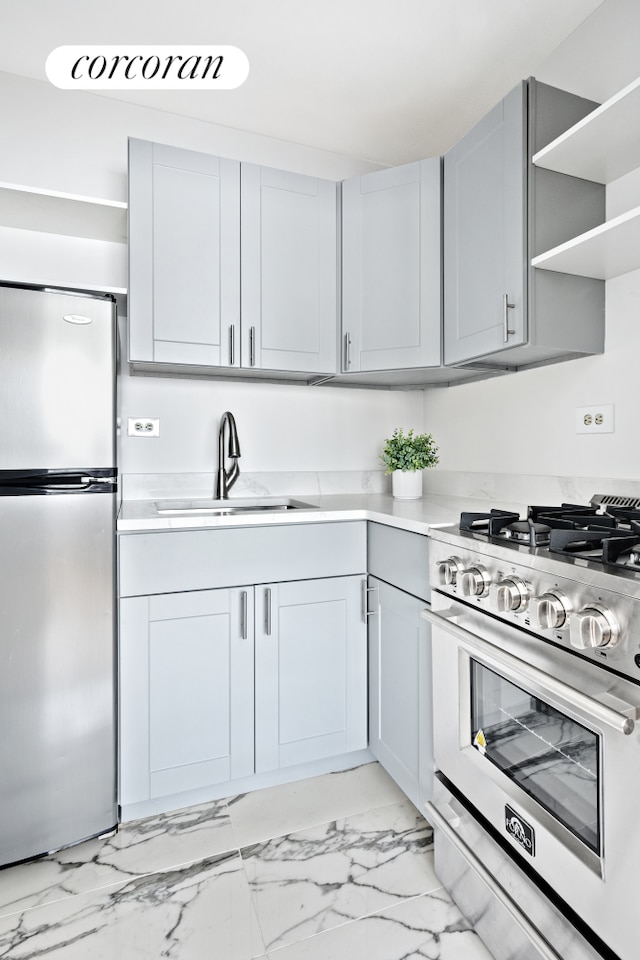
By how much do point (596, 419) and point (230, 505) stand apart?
1.38 m

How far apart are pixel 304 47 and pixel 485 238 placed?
35.6 inches

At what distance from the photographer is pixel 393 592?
1.67m

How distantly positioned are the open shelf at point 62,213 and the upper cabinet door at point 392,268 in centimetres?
87

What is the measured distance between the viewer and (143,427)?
2119mm

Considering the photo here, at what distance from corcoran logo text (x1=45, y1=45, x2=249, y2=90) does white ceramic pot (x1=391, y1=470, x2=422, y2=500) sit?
63.4 inches

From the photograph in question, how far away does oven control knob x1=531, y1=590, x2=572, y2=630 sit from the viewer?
93 cm

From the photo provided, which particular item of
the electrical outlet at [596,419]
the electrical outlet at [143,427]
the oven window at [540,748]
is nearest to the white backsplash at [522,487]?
the electrical outlet at [596,419]

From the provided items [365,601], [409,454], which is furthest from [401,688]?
[409,454]

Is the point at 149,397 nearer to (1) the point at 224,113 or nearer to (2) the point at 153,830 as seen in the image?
(1) the point at 224,113

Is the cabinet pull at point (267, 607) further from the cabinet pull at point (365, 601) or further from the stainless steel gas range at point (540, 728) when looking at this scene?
the stainless steel gas range at point (540, 728)

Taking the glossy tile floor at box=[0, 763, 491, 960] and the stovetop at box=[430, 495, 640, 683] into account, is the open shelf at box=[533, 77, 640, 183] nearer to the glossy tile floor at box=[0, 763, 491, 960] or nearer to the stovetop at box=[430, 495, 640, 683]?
the stovetop at box=[430, 495, 640, 683]

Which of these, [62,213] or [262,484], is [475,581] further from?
[62,213]

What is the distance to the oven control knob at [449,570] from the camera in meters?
1.25

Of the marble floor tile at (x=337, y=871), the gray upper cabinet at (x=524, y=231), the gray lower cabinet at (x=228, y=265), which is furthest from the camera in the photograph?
the gray lower cabinet at (x=228, y=265)
